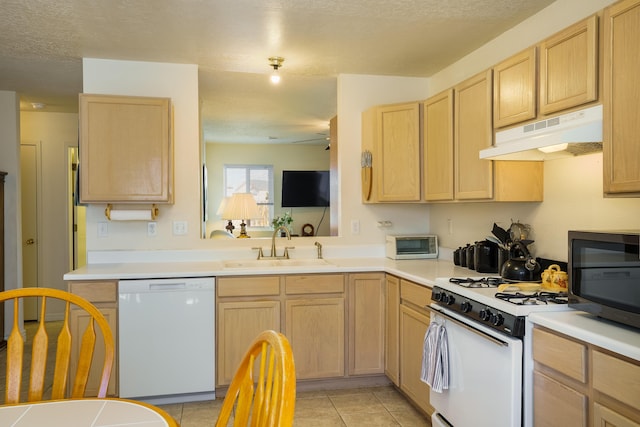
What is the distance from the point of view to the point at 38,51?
3211 mm

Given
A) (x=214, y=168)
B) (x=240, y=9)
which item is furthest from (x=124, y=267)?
(x=214, y=168)

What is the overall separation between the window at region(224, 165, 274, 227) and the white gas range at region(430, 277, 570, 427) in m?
6.15

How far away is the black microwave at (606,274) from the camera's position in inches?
60.0

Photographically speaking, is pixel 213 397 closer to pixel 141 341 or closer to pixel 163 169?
pixel 141 341

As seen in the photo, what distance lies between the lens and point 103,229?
11.3 feet

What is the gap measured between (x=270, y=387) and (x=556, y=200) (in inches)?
82.1

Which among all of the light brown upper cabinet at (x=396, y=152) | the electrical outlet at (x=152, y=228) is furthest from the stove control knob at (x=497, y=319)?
the electrical outlet at (x=152, y=228)

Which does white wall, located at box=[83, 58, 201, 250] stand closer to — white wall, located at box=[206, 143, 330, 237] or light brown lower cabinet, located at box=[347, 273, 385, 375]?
light brown lower cabinet, located at box=[347, 273, 385, 375]

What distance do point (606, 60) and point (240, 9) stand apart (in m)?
1.77

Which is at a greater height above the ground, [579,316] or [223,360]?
[579,316]

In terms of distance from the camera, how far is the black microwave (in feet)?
5.00

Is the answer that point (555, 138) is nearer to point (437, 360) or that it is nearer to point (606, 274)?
point (606, 274)

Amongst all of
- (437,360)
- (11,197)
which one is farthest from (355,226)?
(11,197)

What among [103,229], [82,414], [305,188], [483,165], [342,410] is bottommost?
[342,410]
